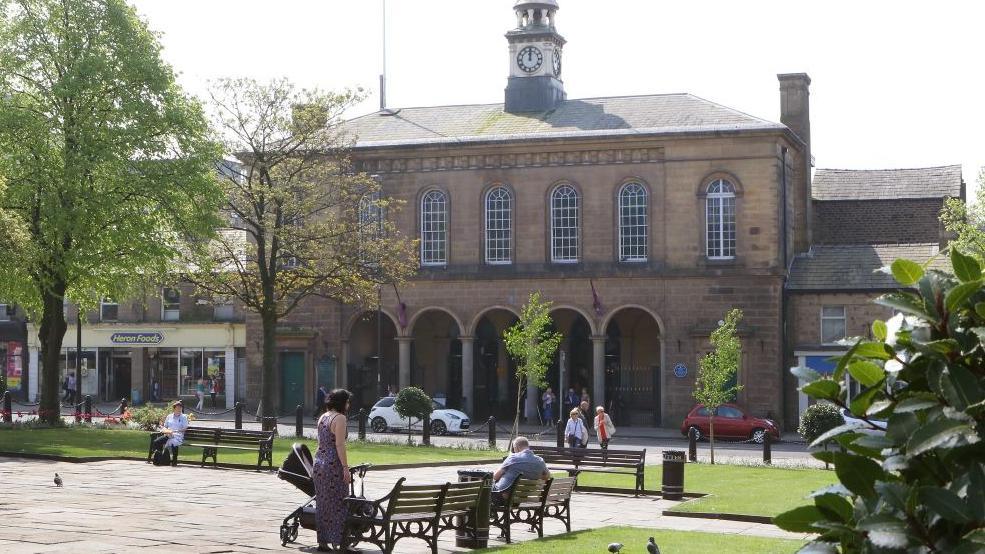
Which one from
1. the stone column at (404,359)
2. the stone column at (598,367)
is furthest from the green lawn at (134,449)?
the stone column at (404,359)

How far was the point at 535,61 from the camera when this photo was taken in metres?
53.3

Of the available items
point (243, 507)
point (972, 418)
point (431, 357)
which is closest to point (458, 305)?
point (431, 357)

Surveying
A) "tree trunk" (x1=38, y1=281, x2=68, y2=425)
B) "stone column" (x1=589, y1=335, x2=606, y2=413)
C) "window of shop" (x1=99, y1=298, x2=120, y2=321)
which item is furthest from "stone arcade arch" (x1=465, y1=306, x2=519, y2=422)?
"window of shop" (x1=99, y1=298, x2=120, y2=321)

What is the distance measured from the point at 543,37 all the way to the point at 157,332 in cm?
2195

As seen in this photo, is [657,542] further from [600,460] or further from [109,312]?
[109,312]

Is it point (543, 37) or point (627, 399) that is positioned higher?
point (543, 37)

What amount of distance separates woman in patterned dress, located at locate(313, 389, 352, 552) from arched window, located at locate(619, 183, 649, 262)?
114ft

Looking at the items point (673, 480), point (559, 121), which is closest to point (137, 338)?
point (559, 121)

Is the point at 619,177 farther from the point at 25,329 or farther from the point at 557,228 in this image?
the point at 25,329

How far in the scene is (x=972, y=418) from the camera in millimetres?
3428

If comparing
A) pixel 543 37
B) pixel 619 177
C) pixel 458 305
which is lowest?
pixel 458 305

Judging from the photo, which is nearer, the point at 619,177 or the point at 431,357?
the point at 619,177

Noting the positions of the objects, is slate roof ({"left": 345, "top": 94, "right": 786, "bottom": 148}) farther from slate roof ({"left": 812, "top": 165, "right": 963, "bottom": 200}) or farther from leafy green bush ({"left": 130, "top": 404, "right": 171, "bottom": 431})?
leafy green bush ({"left": 130, "top": 404, "right": 171, "bottom": 431})

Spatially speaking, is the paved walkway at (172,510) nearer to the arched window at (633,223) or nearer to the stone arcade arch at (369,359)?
the arched window at (633,223)
